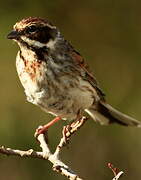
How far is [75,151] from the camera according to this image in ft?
30.8

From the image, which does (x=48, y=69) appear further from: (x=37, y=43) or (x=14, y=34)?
(x=14, y=34)

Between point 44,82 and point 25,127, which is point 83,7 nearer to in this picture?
point 25,127

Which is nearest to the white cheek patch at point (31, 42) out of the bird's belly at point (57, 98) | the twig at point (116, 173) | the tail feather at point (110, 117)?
the bird's belly at point (57, 98)

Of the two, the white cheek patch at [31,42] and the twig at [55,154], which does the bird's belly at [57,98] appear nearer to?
the white cheek patch at [31,42]

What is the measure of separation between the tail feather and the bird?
871 mm

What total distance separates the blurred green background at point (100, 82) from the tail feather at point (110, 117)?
85 cm

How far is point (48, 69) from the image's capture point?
702 centimetres

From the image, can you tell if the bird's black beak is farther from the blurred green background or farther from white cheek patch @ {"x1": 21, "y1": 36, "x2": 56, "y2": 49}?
the blurred green background

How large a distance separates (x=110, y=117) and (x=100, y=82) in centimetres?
131

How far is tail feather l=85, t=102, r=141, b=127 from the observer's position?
8.30 metres

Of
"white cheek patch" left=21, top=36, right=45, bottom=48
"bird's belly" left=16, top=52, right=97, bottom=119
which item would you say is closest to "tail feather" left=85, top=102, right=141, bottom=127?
"bird's belly" left=16, top=52, right=97, bottom=119

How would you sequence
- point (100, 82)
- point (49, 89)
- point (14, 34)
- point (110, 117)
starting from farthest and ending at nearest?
point (100, 82) < point (110, 117) < point (49, 89) < point (14, 34)

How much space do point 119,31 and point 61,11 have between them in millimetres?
812

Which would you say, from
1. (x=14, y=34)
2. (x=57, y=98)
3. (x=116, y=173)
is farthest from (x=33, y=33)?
(x=116, y=173)
